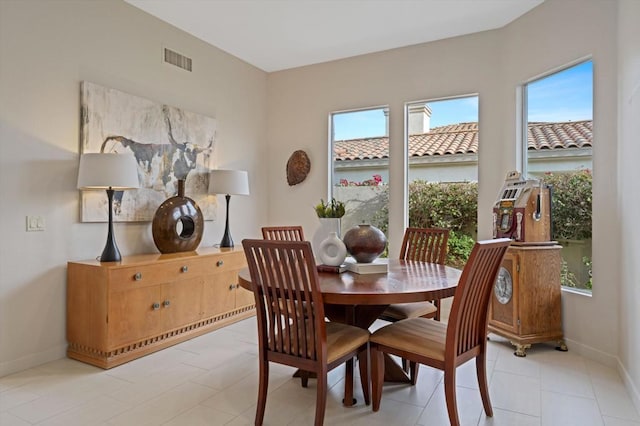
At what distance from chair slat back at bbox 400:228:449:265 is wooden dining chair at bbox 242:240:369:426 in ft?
4.14

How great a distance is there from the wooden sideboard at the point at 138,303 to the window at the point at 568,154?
3157mm

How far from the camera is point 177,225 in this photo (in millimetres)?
3699

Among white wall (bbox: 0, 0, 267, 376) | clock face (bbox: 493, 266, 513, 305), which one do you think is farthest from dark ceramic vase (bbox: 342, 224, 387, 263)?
white wall (bbox: 0, 0, 267, 376)

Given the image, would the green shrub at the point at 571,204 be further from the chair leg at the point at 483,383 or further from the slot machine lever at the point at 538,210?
the chair leg at the point at 483,383

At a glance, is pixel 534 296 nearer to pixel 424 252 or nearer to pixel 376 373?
pixel 424 252

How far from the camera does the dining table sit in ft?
6.27

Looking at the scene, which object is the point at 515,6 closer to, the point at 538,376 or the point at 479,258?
the point at 479,258

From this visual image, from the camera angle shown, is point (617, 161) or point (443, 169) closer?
A: point (617, 161)

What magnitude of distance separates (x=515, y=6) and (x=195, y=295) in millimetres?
3905

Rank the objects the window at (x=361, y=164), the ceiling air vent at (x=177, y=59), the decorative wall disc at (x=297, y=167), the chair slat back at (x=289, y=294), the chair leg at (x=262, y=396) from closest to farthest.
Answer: the chair slat back at (x=289, y=294) < the chair leg at (x=262, y=396) < the ceiling air vent at (x=177, y=59) < the window at (x=361, y=164) < the decorative wall disc at (x=297, y=167)

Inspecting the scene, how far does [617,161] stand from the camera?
298 cm

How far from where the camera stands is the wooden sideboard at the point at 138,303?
2875mm

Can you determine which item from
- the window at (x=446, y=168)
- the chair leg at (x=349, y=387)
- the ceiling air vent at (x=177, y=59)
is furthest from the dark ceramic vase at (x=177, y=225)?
the window at (x=446, y=168)

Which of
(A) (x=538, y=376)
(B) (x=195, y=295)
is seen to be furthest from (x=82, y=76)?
(A) (x=538, y=376)
